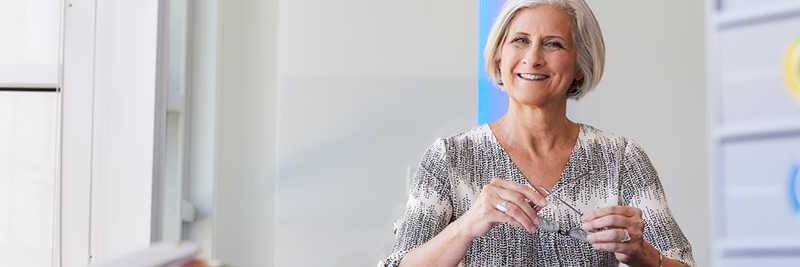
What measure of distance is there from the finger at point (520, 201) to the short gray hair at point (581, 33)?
0.46 metres

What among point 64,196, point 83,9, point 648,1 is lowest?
point 64,196

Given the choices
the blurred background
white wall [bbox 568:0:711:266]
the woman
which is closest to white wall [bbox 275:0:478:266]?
the blurred background

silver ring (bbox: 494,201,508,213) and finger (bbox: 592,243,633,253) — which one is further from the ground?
silver ring (bbox: 494,201,508,213)

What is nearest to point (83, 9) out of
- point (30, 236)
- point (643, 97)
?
point (30, 236)

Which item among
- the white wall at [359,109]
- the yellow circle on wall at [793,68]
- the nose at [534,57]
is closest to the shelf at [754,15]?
the yellow circle on wall at [793,68]

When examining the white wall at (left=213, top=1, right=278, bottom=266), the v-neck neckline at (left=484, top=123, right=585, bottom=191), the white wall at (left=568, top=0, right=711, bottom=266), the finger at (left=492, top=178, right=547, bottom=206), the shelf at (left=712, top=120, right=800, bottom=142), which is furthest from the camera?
the white wall at (left=568, top=0, right=711, bottom=266)

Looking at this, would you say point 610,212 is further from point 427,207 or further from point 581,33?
point 581,33

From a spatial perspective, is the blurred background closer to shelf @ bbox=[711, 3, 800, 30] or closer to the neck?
the neck

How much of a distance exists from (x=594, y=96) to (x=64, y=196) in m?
1.70

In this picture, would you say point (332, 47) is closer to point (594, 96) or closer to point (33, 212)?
point (594, 96)

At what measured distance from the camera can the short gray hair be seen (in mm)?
1357

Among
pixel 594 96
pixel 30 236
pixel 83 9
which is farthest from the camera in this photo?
pixel 594 96

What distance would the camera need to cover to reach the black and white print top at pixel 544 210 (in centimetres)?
121

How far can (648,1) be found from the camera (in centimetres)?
218
